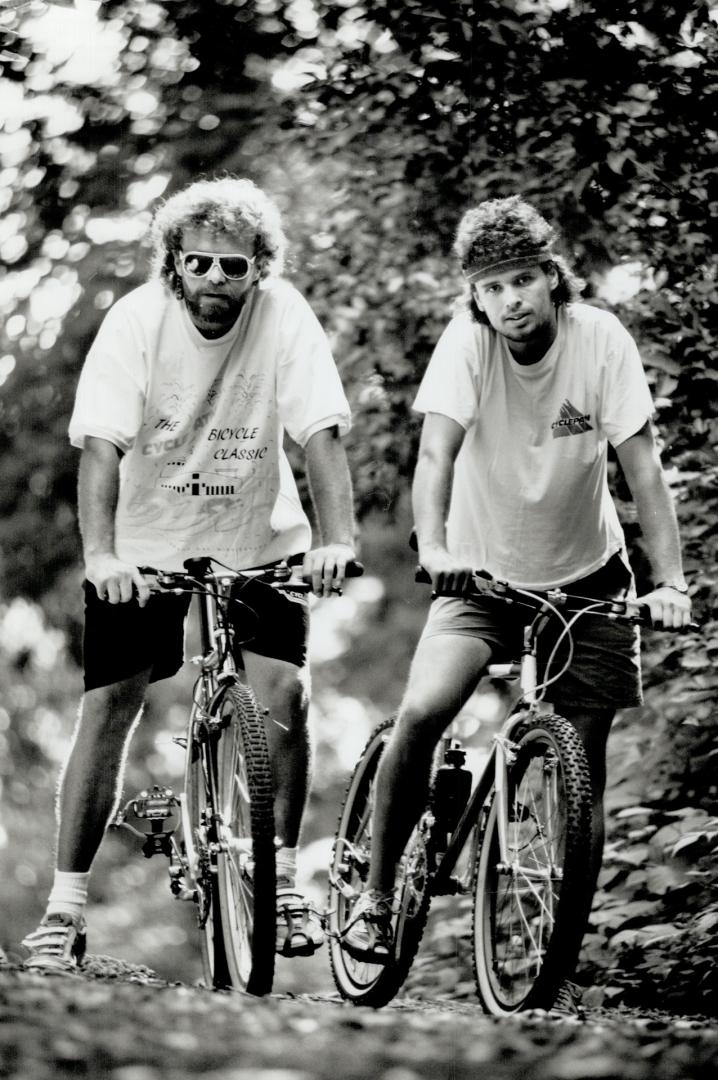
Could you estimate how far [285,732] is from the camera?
145 inches

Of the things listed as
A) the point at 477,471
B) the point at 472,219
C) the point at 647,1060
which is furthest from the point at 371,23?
the point at 647,1060

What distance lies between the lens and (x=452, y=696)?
3.47 m

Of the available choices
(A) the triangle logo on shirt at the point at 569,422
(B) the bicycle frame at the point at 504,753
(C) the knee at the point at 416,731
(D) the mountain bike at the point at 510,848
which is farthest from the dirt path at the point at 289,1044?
(A) the triangle logo on shirt at the point at 569,422

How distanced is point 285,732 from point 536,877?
0.78 meters

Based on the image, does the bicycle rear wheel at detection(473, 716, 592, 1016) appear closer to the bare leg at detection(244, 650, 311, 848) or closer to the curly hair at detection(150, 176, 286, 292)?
the bare leg at detection(244, 650, 311, 848)

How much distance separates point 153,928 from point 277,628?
993 centimetres

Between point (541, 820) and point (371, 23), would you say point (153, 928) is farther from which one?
point (541, 820)

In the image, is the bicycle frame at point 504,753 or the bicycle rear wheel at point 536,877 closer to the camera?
the bicycle rear wheel at point 536,877

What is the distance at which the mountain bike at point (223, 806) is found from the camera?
127 inches

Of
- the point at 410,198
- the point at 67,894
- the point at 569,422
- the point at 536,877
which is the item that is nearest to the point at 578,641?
the point at 569,422

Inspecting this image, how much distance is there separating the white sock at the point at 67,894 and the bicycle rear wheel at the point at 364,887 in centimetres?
68

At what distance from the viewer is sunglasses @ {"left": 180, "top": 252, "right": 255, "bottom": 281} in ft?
12.2

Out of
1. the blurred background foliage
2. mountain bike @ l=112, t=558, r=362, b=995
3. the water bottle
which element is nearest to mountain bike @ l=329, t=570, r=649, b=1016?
the water bottle

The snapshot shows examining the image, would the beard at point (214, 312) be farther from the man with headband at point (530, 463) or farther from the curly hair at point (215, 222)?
the man with headband at point (530, 463)
